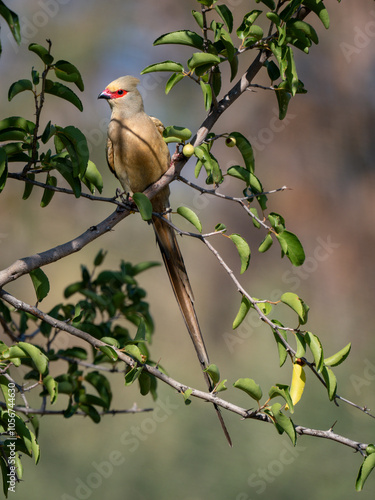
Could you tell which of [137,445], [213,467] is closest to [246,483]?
[213,467]

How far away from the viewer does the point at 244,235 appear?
7.10 metres

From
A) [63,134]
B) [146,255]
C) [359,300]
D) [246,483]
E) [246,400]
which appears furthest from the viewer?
[359,300]

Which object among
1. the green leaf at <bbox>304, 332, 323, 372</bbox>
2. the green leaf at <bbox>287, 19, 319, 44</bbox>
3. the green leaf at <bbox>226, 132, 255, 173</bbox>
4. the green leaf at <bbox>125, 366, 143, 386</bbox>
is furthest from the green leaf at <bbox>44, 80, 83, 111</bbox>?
the green leaf at <bbox>304, 332, 323, 372</bbox>

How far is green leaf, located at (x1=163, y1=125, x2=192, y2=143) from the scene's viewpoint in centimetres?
140

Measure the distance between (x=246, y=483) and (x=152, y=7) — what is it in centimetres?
589

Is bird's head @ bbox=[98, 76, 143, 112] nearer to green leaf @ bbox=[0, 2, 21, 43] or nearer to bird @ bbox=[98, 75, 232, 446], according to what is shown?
bird @ bbox=[98, 75, 232, 446]

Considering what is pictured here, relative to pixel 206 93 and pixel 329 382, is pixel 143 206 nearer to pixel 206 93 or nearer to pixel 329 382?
pixel 206 93

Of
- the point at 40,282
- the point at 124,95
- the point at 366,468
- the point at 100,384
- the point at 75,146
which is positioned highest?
the point at 124,95

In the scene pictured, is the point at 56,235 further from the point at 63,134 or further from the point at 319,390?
the point at 63,134

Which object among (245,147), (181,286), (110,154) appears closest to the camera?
(245,147)

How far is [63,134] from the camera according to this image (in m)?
1.29

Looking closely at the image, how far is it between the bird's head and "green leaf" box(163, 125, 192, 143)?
30.5 inches

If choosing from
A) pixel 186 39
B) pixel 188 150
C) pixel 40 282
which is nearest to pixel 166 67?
pixel 186 39

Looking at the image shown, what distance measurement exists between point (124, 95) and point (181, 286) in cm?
80
